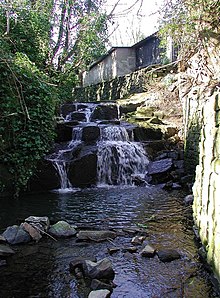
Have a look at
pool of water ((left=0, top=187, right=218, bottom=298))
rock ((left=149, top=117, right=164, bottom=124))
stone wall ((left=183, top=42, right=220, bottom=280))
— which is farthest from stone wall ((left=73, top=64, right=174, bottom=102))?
stone wall ((left=183, top=42, right=220, bottom=280))

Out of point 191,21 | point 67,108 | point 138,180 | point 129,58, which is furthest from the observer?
point 129,58

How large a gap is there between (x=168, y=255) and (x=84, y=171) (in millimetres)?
5846

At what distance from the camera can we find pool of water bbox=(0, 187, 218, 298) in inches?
125

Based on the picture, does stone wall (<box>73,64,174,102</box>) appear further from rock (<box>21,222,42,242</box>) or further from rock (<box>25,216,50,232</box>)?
rock (<box>21,222,42,242</box>)

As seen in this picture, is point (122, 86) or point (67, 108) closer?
point (67, 108)

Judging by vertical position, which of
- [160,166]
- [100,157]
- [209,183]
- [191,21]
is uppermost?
[191,21]

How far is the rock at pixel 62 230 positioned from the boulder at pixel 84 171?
14.3 ft

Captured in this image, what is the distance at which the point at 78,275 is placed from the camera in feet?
11.3

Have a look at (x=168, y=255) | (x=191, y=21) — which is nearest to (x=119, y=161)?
(x=191, y=21)

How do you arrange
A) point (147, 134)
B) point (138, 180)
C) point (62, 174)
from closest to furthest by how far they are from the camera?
point (62, 174) → point (138, 180) → point (147, 134)

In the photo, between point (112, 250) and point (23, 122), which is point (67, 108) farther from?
point (112, 250)

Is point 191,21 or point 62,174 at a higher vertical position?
point 191,21

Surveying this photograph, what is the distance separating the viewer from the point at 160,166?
9.69 m

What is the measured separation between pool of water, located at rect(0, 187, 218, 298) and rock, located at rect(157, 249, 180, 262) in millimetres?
66
